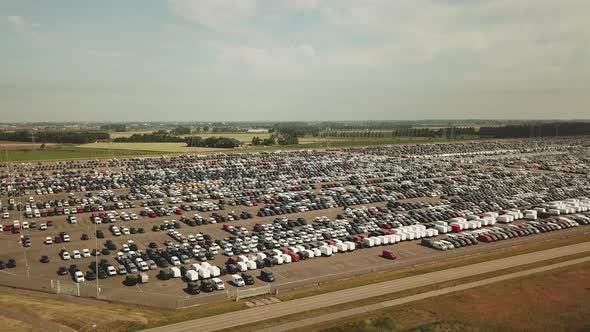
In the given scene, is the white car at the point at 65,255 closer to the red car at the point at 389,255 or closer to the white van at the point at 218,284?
the white van at the point at 218,284

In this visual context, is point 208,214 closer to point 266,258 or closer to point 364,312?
point 266,258

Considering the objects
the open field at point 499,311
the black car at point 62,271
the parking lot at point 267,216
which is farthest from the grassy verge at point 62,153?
the open field at point 499,311

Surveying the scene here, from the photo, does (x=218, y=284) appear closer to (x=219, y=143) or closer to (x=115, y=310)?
(x=115, y=310)

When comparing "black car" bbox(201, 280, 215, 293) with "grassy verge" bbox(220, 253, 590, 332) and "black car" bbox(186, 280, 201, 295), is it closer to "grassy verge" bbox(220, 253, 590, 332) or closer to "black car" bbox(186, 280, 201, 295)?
"black car" bbox(186, 280, 201, 295)

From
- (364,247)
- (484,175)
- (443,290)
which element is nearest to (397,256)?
(364,247)

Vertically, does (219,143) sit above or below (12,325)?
above

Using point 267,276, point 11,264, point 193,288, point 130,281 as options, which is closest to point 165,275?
point 130,281
